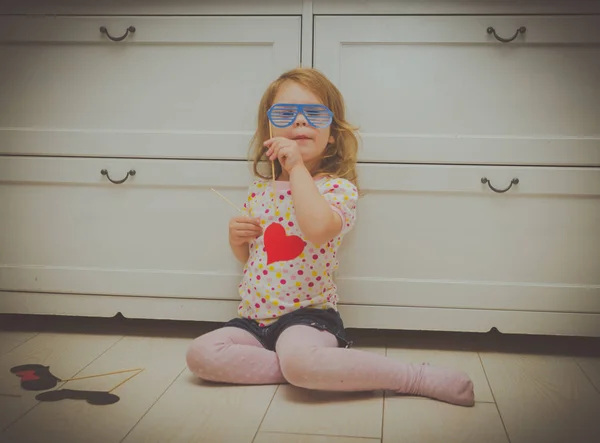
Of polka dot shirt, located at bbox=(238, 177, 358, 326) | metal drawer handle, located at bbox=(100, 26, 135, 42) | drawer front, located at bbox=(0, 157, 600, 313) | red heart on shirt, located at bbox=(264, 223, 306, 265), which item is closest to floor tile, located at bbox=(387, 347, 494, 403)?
drawer front, located at bbox=(0, 157, 600, 313)

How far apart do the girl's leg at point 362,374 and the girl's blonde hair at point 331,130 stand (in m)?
0.37

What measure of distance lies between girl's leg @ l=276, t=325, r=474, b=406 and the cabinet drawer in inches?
11.2

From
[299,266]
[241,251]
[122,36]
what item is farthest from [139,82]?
[299,266]

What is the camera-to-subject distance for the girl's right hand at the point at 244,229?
135cm

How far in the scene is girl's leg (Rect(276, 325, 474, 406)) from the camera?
1.16 meters

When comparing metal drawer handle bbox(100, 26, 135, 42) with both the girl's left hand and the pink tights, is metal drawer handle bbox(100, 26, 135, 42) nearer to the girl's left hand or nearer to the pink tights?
the girl's left hand

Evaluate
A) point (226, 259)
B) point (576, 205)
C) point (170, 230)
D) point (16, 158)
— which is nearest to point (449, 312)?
point (576, 205)

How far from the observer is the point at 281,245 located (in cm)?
134

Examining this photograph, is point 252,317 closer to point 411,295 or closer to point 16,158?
point 411,295

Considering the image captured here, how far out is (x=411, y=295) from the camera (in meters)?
1.46

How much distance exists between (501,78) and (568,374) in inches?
24.0

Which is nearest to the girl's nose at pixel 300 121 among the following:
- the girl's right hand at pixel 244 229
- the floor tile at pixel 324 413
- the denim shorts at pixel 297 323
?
the girl's right hand at pixel 244 229

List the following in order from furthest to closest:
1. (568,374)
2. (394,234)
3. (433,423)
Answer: (394,234) → (568,374) → (433,423)

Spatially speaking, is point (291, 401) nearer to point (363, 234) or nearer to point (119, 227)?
point (363, 234)
